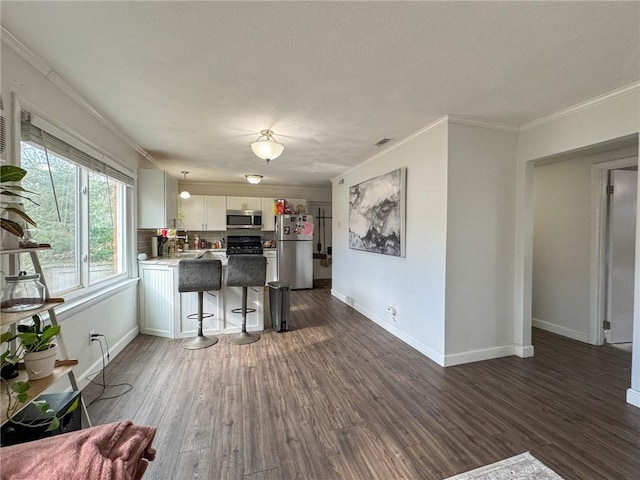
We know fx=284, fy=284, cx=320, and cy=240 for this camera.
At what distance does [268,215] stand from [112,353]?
13.9ft

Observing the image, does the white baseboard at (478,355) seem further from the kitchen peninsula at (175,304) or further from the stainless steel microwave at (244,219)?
the stainless steel microwave at (244,219)

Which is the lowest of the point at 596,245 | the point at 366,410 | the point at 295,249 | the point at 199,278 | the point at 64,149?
the point at 366,410

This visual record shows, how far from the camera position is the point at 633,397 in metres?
2.23

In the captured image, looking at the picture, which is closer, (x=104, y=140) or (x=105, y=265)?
(x=104, y=140)

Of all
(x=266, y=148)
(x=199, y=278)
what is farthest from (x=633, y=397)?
(x=199, y=278)

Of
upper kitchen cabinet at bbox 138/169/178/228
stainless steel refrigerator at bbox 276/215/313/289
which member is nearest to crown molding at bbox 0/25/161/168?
upper kitchen cabinet at bbox 138/169/178/228

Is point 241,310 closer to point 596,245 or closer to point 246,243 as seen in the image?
point 246,243

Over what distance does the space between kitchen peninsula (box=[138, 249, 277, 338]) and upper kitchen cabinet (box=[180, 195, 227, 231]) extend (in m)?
2.66

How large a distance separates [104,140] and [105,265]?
1333mm

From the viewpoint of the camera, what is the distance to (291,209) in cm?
677

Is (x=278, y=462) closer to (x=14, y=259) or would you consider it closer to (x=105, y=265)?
(x=14, y=259)

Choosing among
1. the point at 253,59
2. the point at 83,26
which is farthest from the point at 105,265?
the point at 253,59

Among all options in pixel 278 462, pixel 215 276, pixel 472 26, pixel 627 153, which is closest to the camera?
pixel 472 26

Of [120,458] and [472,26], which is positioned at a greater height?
[472,26]
